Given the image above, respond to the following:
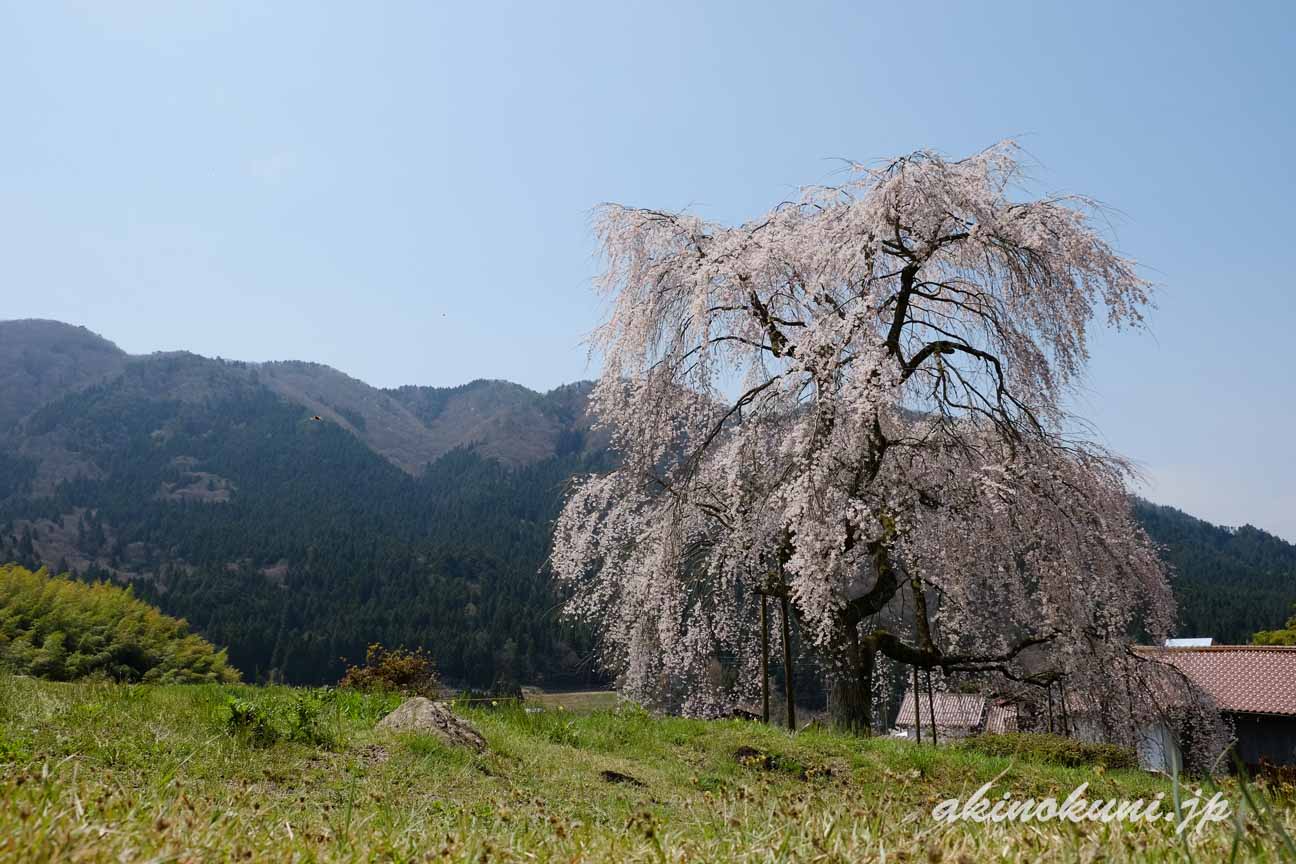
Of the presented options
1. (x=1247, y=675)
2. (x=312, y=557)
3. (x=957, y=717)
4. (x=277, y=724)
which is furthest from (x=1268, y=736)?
(x=312, y=557)

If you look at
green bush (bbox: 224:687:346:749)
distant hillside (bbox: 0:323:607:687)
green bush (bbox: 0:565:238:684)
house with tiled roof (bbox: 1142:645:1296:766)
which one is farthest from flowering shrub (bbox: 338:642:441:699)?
distant hillside (bbox: 0:323:607:687)

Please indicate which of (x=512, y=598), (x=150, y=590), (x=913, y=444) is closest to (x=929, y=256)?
(x=913, y=444)

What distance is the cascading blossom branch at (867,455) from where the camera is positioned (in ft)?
41.6

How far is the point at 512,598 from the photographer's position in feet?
346

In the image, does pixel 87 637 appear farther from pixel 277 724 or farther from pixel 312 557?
pixel 312 557

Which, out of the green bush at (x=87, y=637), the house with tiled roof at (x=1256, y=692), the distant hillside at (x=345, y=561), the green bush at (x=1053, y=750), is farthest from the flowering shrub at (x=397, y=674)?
the house with tiled roof at (x=1256, y=692)

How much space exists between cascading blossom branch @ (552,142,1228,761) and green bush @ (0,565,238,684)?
8005mm

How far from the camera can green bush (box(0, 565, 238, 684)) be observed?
49.2ft

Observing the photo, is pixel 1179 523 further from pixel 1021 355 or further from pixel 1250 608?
pixel 1021 355

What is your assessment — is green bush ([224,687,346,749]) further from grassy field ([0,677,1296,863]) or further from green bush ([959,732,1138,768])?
green bush ([959,732,1138,768])

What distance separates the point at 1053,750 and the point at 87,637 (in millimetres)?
15763

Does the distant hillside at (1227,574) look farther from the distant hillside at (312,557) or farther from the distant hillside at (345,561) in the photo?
the distant hillside at (312,557)

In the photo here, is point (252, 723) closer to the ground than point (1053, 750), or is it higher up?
higher up

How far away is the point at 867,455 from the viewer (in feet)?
42.5
